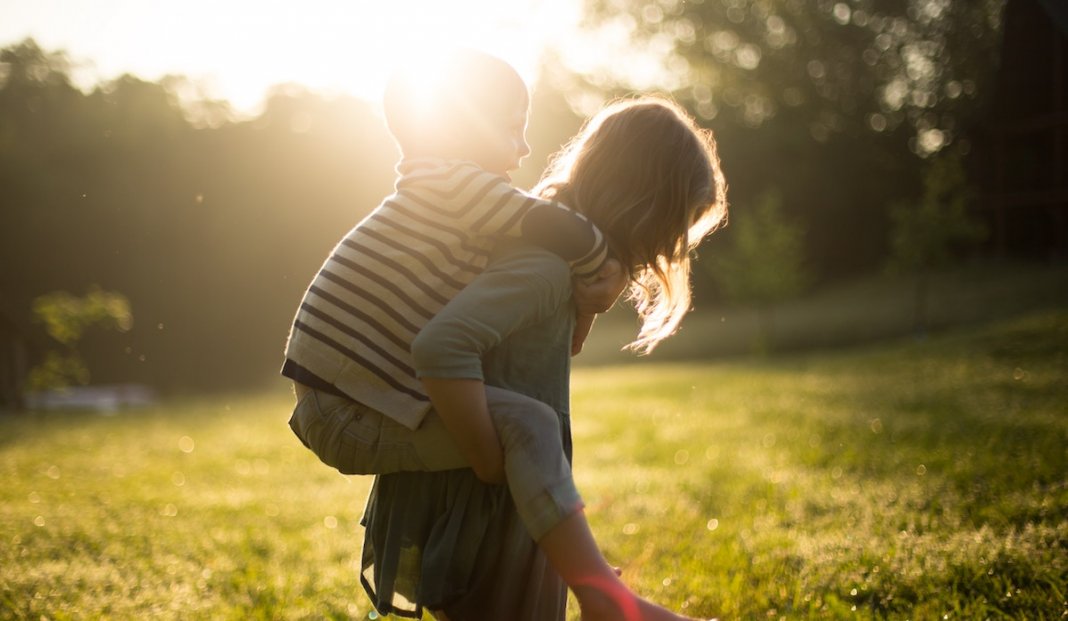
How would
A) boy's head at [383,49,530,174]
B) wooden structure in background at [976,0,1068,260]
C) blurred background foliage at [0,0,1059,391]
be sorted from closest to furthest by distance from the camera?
boy's head at [383,49,530,174] → wooden structure in background at [976,0,1068,260] → blurred background foliage at [0,0,1059,391]

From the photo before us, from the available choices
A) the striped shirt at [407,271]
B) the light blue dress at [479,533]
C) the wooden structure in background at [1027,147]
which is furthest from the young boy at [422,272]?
the wooden structure in background at [1027,147]

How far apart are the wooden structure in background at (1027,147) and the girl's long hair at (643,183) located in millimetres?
22810

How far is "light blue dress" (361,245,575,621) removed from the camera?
7.44 feet

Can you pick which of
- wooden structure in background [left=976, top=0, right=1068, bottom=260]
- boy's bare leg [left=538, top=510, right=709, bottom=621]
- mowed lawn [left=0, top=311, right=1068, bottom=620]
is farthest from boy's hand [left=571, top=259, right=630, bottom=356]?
wooden structure in background [left=976, top=0, right=1068, bottom=260]

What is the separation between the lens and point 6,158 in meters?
27.1

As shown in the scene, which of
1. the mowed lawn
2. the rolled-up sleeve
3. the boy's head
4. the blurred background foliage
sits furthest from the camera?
the blurred background foliage

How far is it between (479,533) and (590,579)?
0.37m

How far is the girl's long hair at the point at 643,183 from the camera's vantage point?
7.63ft

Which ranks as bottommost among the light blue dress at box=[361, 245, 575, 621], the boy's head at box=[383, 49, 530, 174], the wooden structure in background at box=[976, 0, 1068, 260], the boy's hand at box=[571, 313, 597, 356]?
the wooden structure in background at box=[976, 0, 1068, 260]

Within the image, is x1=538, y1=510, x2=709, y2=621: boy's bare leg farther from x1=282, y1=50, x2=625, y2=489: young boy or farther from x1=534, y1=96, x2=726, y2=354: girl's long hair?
x1=534, y1=96, x2=726, y2=354: girl's long hair

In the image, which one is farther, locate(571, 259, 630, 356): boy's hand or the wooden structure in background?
the wooden structure in background

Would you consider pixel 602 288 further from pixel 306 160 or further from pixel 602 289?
pixel 306 160

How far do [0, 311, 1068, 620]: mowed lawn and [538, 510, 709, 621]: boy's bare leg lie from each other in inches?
57.4

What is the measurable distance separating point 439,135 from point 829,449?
573 centimetres
